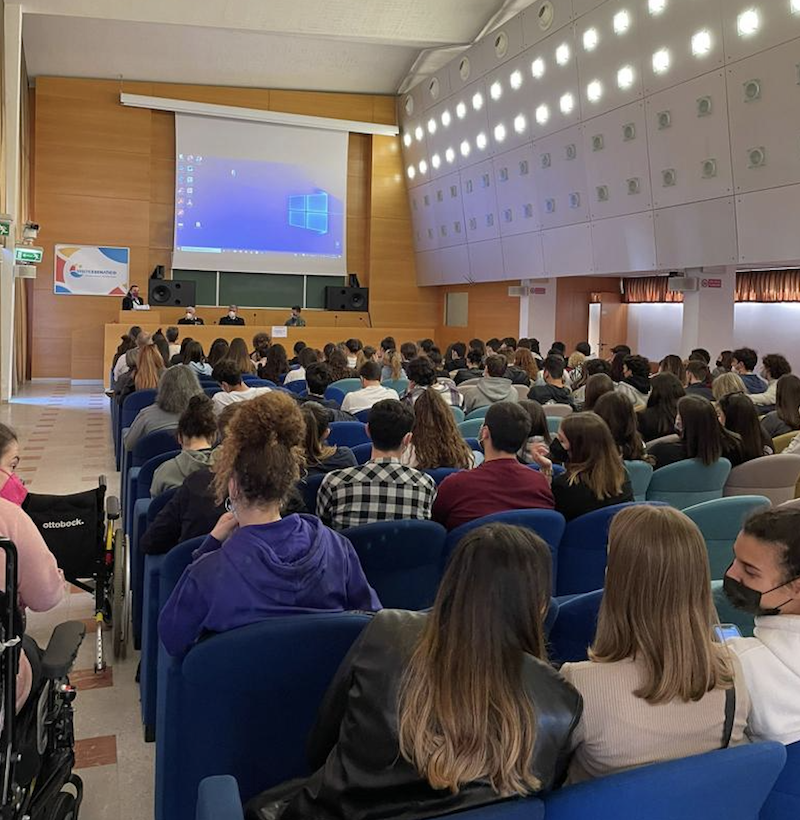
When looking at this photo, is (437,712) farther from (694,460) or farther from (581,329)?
(581,329)

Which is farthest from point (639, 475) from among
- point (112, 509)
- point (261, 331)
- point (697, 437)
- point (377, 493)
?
point (261, 331)

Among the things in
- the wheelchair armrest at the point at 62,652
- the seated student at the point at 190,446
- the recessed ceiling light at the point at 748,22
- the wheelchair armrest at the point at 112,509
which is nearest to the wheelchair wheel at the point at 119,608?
the wheelchair armrest at the point at 112,509

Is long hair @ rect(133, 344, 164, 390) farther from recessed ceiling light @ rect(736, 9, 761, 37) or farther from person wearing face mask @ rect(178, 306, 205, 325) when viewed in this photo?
person wearing face mask @ rect(178, 306, 205, 325)

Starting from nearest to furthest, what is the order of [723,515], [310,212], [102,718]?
[102,718], [723,515], [310,212]

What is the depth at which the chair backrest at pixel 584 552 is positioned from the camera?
3500 mm

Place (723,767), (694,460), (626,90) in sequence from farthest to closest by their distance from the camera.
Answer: (626,90), (694,460), (723,767)

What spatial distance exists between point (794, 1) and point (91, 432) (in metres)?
9.37

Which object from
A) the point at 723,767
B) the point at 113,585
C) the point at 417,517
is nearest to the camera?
the point at 723,767

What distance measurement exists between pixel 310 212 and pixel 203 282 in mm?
2814

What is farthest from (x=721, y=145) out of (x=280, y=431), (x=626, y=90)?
(x=280, y=431)

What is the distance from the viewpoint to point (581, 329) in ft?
57.4

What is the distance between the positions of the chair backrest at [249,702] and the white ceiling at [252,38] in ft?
42.8

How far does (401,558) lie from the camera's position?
3148 mm

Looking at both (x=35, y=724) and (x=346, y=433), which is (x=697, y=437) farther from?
(x=35, y=724)
